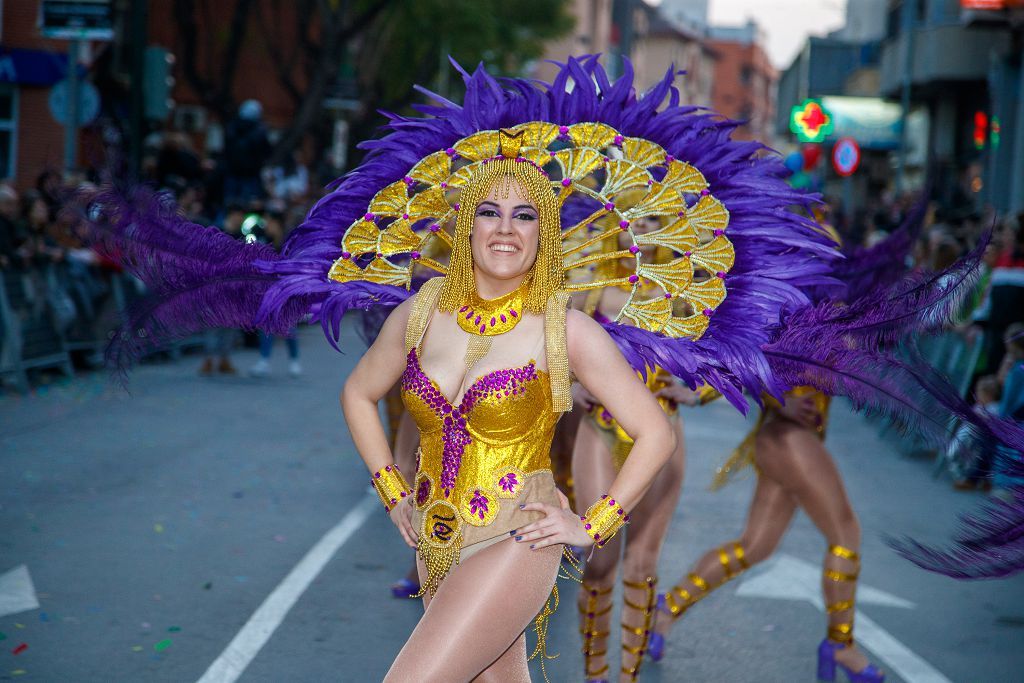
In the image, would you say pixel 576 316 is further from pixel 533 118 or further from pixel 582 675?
pixel 582 675

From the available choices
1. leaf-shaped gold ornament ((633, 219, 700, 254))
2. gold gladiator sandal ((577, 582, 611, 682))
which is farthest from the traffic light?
leaf-shaped gold ornament ((633, 219, 700, 254))

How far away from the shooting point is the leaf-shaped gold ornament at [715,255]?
4590 mm

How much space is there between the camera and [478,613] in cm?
361

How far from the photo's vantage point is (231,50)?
92.1ft

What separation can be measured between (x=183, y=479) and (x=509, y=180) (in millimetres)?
6344

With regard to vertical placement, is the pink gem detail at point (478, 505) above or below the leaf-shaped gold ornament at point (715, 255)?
below

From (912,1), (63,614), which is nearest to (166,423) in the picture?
(63,614)

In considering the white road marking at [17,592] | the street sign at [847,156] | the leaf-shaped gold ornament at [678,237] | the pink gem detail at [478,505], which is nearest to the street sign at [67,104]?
the white road marking at [17,592]

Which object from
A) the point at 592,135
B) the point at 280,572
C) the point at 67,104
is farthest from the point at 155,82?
the point at 592,135

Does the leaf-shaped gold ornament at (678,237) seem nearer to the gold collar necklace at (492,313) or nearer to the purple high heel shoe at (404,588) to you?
the gold collar necklace at (492,313)

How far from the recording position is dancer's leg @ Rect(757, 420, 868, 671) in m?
5.88

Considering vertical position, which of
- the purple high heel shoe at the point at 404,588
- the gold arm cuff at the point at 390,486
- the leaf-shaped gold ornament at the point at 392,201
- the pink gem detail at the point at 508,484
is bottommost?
the purple high heel shoe at the point at 404,588

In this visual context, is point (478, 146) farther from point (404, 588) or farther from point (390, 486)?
point (404, 588)

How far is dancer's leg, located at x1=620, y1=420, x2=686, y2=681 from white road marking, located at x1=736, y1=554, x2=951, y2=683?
4.48ft
